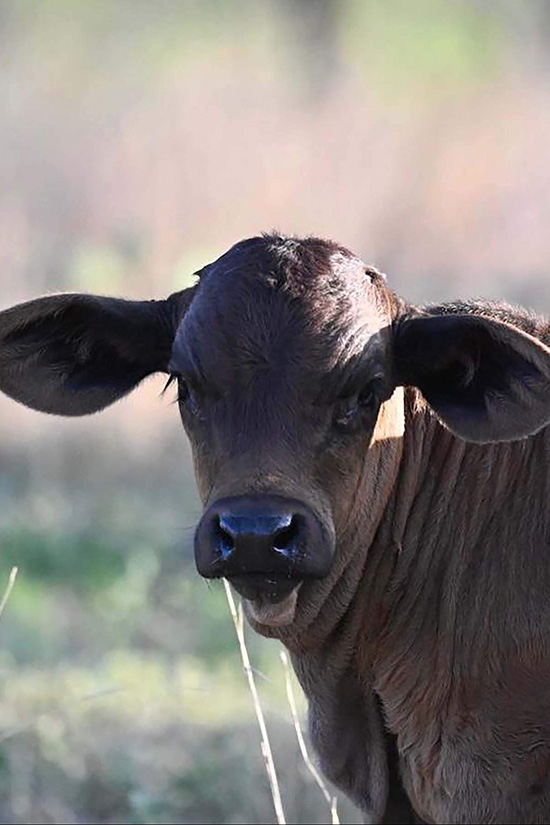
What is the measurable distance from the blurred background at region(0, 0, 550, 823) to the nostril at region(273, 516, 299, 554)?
3.08 meters

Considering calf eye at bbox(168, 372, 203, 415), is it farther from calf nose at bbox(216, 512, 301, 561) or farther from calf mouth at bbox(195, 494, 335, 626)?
calf nose at bbox(216, 512, 301, 561)

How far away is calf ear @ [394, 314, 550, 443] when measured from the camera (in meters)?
7.89

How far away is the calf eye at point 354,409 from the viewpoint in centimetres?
782

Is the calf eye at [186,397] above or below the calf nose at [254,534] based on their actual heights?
above

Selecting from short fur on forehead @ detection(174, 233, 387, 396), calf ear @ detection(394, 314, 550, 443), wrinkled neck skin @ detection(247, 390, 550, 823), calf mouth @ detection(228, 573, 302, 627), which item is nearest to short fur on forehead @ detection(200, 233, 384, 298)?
short fur on forehead @ detection(174, 233, 387, 396)

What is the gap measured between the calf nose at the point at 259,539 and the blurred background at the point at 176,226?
2.98 meters

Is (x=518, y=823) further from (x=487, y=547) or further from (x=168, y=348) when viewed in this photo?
(x=168, y=348)

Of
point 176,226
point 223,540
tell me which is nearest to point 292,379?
point 223,540

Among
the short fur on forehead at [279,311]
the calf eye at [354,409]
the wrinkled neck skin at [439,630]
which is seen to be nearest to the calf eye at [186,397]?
the short fur on forehead at [279,311]

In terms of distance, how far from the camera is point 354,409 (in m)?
7.87

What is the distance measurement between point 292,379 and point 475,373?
2.74ft

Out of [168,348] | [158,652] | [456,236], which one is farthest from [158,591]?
[456,236]

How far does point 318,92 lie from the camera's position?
2806cm

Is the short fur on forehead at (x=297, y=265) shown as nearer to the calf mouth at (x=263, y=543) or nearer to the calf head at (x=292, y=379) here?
the calf head at (x=292, y=379)
